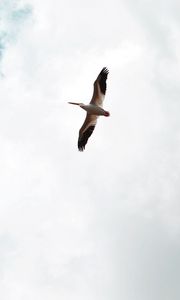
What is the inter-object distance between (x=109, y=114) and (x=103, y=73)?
4387 millimetres

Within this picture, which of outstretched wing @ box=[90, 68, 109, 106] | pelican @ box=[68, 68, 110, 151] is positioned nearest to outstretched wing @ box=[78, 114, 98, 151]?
pelican @ box=[68, 68, 110, 151]

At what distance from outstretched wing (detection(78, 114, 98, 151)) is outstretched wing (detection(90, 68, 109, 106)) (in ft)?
9.37

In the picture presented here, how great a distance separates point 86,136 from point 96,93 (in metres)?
5.73

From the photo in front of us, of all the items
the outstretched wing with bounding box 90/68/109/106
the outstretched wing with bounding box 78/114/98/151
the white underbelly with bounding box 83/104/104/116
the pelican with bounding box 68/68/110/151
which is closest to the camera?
the outstretched wing with bounding box 90/68/109/106

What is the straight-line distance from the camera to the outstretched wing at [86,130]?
152 m

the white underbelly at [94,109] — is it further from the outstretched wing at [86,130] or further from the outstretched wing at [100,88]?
the outstretched wing at [86,130]

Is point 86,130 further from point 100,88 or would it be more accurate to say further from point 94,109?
point 100,88

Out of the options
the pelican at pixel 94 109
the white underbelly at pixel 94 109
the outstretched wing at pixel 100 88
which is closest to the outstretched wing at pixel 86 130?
the pelican at pixel 94 109

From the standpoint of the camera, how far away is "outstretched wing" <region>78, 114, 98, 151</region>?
5989 inches

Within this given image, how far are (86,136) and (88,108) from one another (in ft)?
12.5

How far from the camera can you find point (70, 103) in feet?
502

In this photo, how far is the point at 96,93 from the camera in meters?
149

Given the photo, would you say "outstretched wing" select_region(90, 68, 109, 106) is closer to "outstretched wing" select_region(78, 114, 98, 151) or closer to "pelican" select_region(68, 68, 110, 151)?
"pelican" select_region(68, 68, 110, 151)

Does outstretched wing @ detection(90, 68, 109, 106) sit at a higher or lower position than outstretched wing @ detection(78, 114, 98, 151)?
higher
